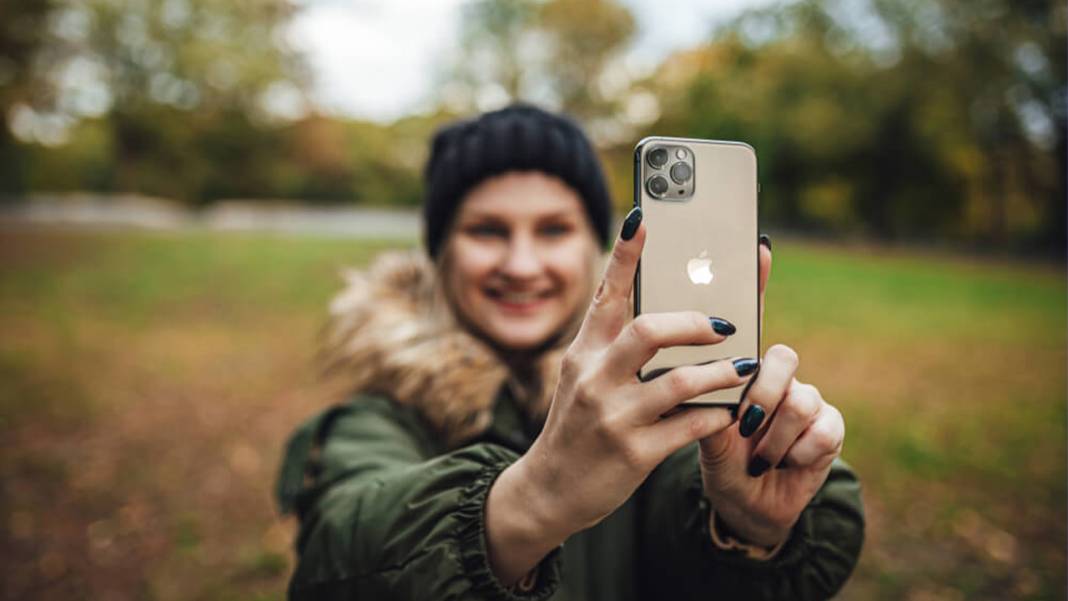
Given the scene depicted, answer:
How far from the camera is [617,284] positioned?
1071 millimetres

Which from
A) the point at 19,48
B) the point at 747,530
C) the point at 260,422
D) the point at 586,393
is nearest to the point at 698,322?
the point at 586,393

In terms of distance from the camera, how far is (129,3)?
2355 cm

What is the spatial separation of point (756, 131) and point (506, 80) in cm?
1201

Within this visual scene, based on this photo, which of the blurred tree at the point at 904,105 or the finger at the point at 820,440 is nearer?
the finger at the point at 820,440

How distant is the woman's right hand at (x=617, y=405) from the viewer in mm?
1045

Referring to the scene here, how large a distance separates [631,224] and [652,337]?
0.20 meters

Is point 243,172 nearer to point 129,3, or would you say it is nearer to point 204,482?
point 129,3

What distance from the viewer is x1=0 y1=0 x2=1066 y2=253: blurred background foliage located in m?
20.9

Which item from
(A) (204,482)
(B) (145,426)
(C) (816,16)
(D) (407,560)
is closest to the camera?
(D) (407,560)

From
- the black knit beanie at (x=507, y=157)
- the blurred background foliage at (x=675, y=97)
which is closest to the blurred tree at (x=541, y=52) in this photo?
the blurred background foliage at (x=675, y=97)

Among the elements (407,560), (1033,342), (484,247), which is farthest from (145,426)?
(1033,342)

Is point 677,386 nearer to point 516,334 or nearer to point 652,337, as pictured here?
point 652,337

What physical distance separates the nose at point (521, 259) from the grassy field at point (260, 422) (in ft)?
2.87

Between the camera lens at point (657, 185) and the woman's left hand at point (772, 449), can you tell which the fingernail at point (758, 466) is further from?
the camera lens at point (657, 185)
